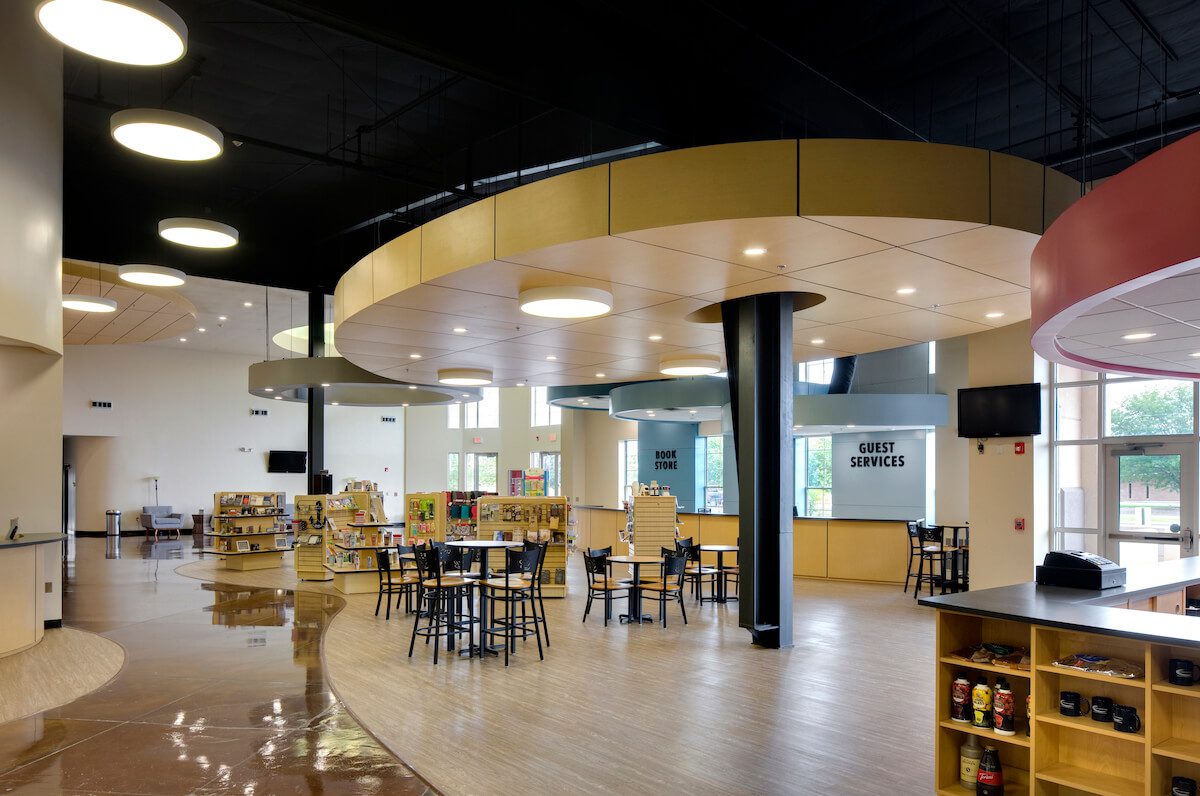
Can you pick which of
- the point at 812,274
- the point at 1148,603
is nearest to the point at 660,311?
the point at 812,274

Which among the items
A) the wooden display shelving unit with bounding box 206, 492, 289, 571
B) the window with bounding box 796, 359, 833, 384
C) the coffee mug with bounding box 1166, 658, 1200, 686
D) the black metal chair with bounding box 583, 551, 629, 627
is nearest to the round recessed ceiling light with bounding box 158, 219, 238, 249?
the black metal chair with bounding box 583, 551, 629, 627

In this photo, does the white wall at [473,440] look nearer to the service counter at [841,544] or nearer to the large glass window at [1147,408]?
the service counter at [841,544]

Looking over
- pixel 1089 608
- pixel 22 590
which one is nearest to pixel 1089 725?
pixel 1089 608

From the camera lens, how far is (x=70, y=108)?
9883 mm

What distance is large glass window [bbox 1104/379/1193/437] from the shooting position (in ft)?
30.0

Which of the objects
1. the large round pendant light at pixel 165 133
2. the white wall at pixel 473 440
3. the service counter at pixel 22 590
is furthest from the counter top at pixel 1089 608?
the white wall at pixel 473 440

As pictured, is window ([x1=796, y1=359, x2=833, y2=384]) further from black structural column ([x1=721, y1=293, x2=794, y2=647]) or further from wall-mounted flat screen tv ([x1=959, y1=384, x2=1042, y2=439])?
black structural column ([x1=721, y1=293, x2=794, y2=647])

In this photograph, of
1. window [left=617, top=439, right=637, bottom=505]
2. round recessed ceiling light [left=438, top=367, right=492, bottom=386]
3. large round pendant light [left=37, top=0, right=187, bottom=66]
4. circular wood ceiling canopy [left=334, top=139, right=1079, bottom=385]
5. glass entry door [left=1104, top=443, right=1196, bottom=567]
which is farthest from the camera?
window [left=617, top=439, right=637, bottom=505]

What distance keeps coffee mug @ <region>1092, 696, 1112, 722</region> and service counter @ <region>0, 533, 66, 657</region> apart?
9.21 meters

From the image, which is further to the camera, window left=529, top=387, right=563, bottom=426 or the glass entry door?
window left=529, top=387, right=563, bottom=426

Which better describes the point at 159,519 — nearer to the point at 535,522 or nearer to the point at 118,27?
the point at 535,522

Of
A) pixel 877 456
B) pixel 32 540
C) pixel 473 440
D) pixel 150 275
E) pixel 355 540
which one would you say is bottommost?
pixel 355 540

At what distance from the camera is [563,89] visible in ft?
23.9

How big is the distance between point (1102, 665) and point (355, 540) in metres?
10.7
